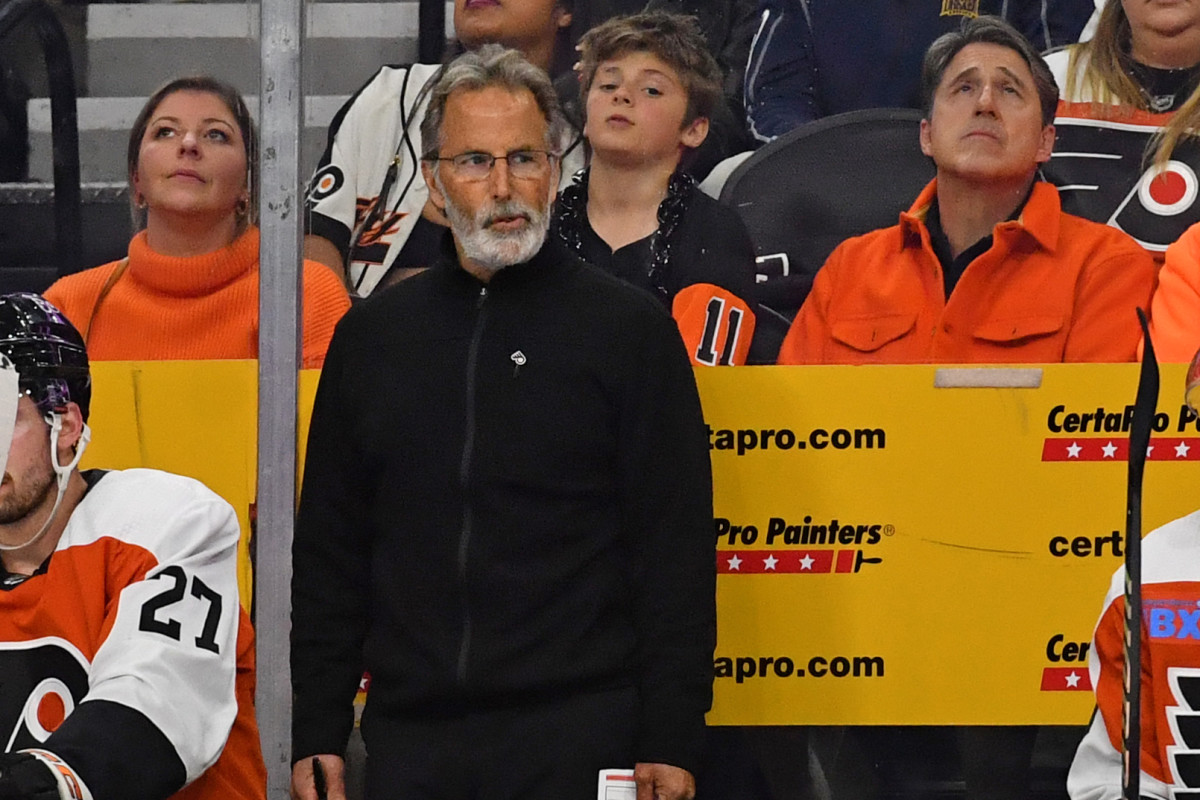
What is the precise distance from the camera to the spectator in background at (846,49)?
2842 millimetres

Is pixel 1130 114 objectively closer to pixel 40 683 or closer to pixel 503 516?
pixel 503 516

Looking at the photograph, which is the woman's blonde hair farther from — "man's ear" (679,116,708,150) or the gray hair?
"man's ear" (679,116,708,150)

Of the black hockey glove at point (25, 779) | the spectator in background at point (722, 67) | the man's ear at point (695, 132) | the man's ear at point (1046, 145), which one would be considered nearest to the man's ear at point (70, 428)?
the black hockey glove at point (25, 779)

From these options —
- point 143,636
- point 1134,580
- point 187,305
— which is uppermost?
point 187,305

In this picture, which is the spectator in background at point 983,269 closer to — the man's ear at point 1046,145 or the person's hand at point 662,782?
the man's ear at point 1046,145

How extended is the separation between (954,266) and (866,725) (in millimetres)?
776

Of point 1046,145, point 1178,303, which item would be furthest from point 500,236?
point 1178,303

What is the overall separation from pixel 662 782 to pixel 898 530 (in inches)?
31.4

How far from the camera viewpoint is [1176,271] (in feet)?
9.05

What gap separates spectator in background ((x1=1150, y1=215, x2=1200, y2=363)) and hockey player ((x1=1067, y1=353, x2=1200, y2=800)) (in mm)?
613

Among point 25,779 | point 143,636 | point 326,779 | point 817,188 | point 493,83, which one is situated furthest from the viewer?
point 817,188

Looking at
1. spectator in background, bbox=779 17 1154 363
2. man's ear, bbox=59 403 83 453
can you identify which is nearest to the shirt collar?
spectator in background, bbox=779 17 1154 363

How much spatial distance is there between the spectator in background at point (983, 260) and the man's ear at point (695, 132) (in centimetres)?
30

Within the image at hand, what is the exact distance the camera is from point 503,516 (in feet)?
7.37
